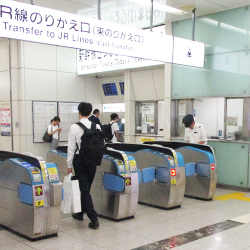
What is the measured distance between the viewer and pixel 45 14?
3797 millimetres

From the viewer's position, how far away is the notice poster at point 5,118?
330 inches

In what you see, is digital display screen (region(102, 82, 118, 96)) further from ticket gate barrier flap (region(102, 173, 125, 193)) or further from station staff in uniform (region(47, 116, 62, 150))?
ticket gate barrier flap (region(102, 173, 125, 193))

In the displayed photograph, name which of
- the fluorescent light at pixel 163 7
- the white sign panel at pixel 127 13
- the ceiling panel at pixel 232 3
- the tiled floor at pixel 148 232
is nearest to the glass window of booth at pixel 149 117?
the white sign panel at pixel 127 13

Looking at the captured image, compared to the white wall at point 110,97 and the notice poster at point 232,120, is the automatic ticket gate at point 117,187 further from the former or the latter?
the white wall at point 110,97

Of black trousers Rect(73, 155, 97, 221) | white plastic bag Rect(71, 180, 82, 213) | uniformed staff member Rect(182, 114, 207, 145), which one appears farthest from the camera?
uniformed staff member Rect(182, 114, 207, 145)

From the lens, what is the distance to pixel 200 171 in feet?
18.6

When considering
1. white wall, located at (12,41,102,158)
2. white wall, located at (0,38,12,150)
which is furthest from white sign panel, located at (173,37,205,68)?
white wall, located at (0,38,12,150)

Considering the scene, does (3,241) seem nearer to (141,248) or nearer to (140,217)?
(141,248)

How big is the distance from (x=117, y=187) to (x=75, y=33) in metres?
2.02

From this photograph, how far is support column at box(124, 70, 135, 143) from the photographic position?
341 inches

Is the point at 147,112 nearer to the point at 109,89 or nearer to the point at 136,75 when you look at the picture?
the point at 136,75

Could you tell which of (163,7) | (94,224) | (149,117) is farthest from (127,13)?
(94,224)

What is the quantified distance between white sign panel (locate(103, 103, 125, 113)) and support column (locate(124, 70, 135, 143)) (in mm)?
817

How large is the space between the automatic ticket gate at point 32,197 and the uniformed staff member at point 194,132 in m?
2.99
